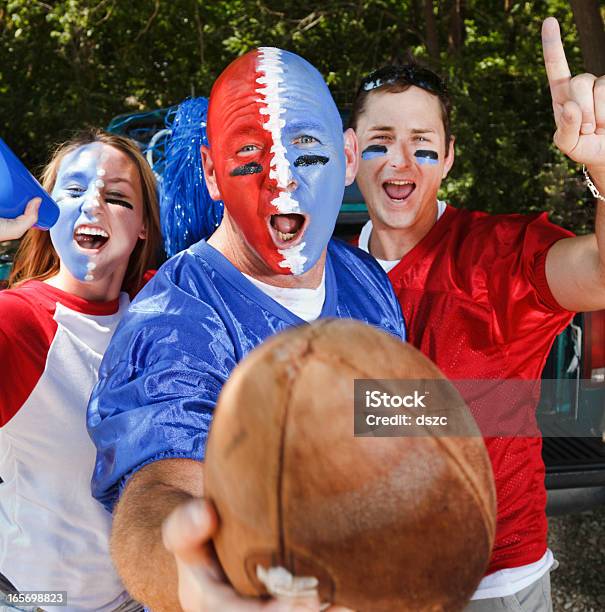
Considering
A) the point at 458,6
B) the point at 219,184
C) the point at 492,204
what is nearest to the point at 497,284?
the point at 219,184

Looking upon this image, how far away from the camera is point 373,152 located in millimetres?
2379

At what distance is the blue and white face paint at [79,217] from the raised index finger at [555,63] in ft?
4.29

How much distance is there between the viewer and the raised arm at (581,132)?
1.71 metres

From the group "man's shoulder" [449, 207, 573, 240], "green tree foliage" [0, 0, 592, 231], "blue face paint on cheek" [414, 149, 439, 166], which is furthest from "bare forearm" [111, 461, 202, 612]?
"green tree foliage" [0, 0, 592, 231]

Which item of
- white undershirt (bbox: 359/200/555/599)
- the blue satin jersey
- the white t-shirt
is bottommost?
white undershirt (bbox: 359/200/555/599)

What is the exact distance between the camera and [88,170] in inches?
91.2

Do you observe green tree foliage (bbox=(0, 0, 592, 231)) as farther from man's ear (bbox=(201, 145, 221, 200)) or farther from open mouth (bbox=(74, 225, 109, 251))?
man's ear (bbox=(201, 145, 221, 200))

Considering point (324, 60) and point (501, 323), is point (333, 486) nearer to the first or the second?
point (501, 323)

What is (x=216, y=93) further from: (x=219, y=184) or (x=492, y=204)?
(x=492, y=204)

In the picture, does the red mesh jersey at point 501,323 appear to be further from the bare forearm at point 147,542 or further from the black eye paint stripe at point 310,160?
the bare forearm at point 147,542

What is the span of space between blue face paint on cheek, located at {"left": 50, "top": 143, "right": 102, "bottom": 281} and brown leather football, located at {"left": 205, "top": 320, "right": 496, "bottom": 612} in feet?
4.81

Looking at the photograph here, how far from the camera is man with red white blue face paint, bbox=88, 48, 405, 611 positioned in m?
1.32

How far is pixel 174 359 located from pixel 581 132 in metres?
1.05

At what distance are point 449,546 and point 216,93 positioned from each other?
1180mm
